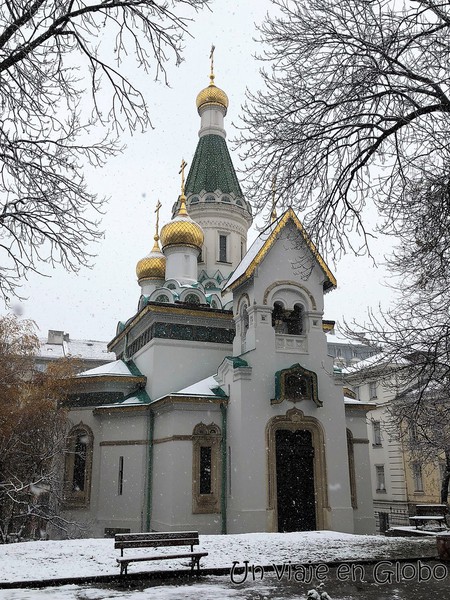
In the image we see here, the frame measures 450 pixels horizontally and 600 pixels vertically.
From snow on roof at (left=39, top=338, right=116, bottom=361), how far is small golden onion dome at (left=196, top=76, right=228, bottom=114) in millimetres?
20505

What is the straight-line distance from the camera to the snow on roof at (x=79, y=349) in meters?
41.2

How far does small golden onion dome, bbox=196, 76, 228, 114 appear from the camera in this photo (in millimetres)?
26291

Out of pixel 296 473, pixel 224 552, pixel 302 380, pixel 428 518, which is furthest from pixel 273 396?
pixel 224 552

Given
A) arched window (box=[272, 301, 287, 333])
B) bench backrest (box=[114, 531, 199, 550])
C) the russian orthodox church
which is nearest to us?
bench backrest (box=[114, 531, 199, 550])

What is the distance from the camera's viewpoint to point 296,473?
1552 cm

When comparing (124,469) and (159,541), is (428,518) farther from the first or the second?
(159,541)

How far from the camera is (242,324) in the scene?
56.5 feet

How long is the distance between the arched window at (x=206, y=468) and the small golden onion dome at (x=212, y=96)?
16365 mm

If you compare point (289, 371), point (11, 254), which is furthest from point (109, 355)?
point (11, 254)

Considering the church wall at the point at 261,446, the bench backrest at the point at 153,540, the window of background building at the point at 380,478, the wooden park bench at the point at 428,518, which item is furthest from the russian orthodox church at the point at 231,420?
the window of background building at the point at 380,478

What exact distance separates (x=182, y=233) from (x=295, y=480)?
1023 centimetres

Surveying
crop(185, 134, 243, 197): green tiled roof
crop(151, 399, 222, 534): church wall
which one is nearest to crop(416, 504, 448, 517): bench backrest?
crop(151, 399, 222, 534): church wall

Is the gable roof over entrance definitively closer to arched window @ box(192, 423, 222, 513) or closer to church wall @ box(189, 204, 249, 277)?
arched window @ box(192, 423, 222, 513)

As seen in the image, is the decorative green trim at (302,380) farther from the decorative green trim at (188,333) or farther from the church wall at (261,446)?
the decorative green trim at (188,333)
